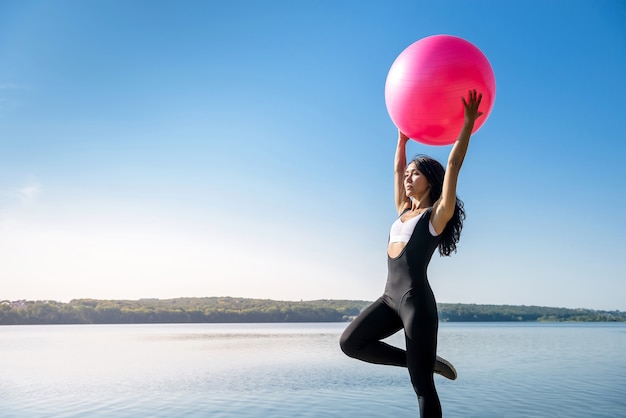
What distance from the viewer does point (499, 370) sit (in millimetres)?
20625

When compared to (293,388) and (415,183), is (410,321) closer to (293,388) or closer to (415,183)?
(415,183)

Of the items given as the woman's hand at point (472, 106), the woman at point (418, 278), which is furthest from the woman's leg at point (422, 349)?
the woman's hand at point (472, 106)

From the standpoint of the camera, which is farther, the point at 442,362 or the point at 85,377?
the point at 85,377

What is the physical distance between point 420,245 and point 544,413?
10.6m

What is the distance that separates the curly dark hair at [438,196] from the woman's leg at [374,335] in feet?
1.91

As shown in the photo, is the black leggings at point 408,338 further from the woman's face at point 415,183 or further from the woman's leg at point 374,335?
the woman's face at point 415,183

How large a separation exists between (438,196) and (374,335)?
972mm

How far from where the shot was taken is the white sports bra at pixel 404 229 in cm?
365

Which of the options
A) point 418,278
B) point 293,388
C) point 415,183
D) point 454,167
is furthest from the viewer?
point 293,388

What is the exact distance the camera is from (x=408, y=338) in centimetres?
345

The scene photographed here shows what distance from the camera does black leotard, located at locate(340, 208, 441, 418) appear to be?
3422 millimetres

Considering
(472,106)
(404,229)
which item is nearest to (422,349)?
(404,229)

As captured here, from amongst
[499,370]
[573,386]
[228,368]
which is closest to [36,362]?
[228,368]

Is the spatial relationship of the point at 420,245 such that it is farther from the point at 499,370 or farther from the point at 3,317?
the point at 3,317
